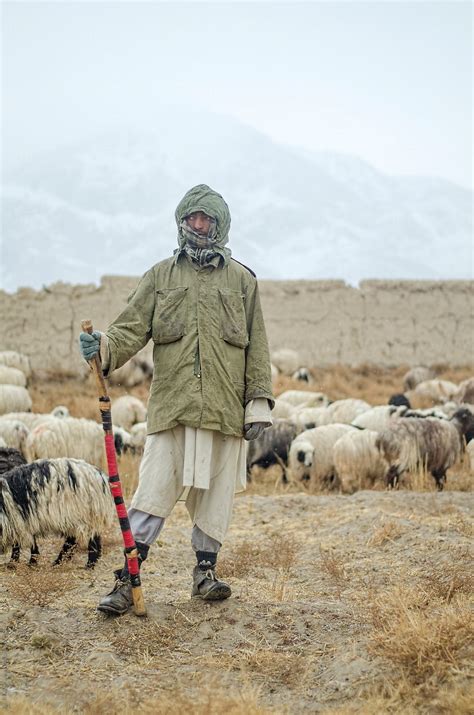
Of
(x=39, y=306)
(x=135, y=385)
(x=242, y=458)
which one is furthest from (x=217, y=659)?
(x=39, y=306)

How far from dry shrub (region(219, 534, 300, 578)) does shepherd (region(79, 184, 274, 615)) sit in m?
1.05

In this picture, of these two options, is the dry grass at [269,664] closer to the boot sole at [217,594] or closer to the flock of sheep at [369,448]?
the boot sole at [217,594]

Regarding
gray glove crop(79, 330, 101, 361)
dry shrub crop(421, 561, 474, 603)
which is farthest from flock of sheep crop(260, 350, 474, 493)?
gray glove crop(79, 330, 101, 361)

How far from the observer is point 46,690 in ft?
11.6

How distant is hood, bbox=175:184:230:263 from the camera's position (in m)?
4.59

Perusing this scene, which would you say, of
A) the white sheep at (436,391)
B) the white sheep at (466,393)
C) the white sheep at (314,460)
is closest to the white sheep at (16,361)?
the white sheep at (436,391)

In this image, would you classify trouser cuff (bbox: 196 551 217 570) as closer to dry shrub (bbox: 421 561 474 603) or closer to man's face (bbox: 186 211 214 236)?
dry shrub (bbox: 421 561 474 603)

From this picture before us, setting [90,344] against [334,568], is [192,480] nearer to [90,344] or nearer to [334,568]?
[90,344]

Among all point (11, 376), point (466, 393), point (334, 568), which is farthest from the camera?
point (11, 376)

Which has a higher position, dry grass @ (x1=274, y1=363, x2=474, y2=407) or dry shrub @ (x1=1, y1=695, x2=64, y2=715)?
dry grass @ (x1=274, y1=363, x2=474, y2=407)

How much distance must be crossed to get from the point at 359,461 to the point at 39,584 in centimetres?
423

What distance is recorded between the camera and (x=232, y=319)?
4590mm

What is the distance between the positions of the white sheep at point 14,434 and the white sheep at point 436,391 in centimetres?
695

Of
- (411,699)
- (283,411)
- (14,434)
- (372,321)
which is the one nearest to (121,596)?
(411,699)
